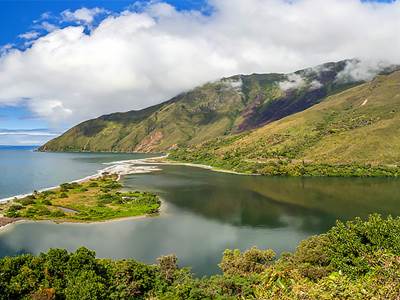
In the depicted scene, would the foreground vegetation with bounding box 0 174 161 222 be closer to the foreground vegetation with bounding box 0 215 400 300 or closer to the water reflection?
the water reflection

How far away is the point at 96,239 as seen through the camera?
9069cm

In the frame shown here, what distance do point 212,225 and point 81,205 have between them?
50.9 meters

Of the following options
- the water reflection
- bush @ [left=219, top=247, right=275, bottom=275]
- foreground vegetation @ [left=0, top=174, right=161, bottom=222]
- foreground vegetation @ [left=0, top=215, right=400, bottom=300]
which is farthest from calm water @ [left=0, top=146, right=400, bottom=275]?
foreground vegetation @ [left=0, top=215, right=400, bottom=300]

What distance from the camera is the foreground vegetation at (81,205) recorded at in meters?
113

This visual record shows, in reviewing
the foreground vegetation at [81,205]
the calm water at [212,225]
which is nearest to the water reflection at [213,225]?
the calm water at [212,225]

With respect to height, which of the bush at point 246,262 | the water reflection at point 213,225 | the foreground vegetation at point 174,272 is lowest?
the water reflection at point 213,225

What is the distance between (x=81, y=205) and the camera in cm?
13088

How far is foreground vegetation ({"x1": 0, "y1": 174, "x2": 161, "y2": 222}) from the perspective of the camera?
113 metres

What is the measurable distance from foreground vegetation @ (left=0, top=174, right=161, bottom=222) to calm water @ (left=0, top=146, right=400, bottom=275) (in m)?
7.57

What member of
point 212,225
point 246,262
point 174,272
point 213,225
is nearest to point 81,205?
point 212,225

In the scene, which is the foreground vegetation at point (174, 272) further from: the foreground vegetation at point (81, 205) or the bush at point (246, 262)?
the foreground vegetation at point (81, 205)

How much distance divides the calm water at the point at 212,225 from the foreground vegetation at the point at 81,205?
757 centimetres

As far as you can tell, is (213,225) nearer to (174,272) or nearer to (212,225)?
(212,225)

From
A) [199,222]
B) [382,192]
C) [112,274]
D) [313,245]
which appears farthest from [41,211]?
[382,192]
